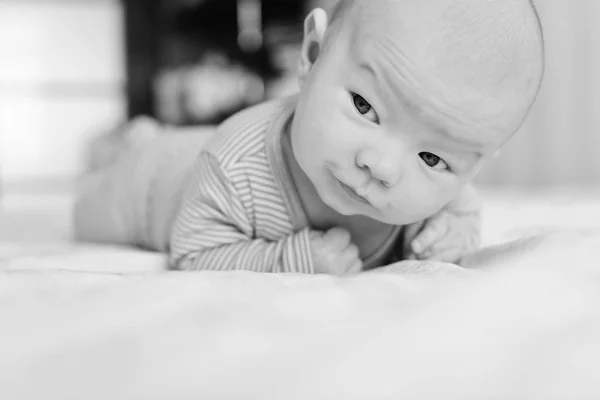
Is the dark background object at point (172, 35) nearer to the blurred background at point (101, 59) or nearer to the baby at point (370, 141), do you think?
the blurred background at point (101, 59)

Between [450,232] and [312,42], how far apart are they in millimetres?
282

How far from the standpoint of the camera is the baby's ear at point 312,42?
0.79m

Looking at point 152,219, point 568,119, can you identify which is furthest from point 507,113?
point 568,119

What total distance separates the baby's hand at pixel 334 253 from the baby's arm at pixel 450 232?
9 centimetres

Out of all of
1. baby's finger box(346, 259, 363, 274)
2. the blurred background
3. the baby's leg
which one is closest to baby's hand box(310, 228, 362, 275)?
baby's finger box(346, 259, 363, 274)

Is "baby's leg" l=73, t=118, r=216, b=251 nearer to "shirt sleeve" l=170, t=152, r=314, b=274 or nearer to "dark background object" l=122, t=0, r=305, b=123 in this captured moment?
"shirt sleeve" l=170, t=152, r=314, b=274

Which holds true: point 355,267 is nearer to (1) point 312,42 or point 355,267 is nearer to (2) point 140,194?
(1) point 312,42

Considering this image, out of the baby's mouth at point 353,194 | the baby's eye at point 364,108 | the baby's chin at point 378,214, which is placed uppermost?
the baby's eye at point 364,108

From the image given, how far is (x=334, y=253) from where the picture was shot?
0.77 m

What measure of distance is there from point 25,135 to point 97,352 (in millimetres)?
3436

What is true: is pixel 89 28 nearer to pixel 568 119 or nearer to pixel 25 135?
pixel 25 135

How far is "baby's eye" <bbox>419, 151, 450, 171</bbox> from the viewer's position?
2.27ft

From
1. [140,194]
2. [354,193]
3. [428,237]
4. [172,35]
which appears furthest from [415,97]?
[172,35]

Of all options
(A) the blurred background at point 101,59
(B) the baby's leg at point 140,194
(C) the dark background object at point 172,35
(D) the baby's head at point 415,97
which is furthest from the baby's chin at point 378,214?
(C) the dark background object at point 172,35
